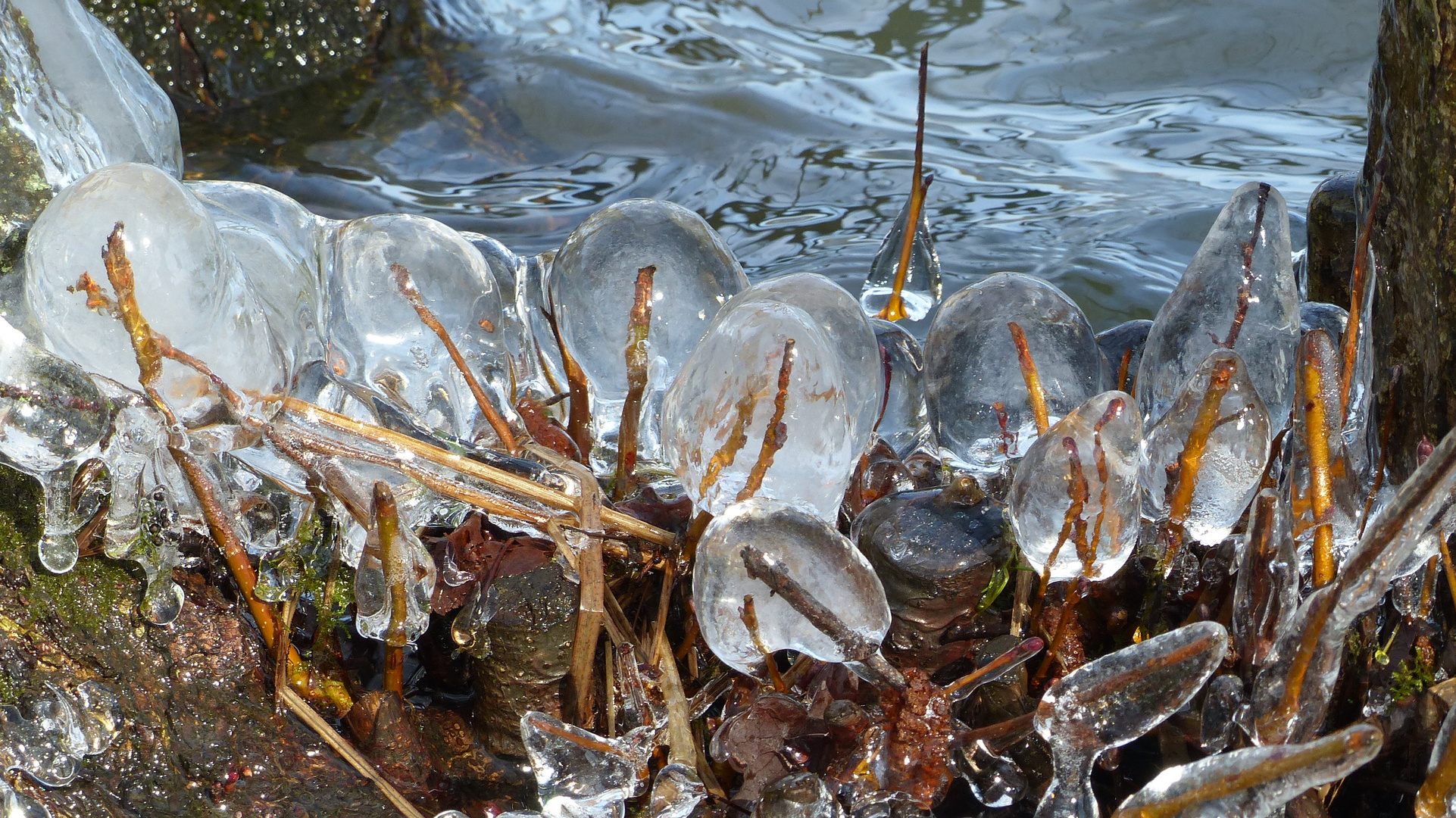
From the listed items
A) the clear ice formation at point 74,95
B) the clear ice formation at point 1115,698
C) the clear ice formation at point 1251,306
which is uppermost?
the clear ice formation at point 74,95

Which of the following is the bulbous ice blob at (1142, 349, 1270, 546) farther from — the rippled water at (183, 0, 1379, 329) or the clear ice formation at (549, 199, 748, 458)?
the rippled water at (183, 0, 1379, 329)

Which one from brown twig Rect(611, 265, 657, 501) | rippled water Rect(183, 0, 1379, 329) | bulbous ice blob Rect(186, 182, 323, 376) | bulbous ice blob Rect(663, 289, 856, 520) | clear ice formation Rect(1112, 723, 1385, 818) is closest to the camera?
clear ice formation Rect(1112, 723, 1385, 818)

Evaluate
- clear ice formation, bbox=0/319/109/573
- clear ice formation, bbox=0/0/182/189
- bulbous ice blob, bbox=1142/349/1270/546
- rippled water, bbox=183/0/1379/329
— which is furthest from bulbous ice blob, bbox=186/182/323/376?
rippled water, bbox=183/0/1379/329

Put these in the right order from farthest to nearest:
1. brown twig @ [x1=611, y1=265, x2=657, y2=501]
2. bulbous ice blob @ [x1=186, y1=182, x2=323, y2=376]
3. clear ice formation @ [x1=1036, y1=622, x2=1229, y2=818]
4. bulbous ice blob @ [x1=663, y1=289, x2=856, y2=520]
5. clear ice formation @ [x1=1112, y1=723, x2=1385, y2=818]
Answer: bulbous ice blob @ [x1=186, y1=182, x2=323, y2=376] → brown twig @ [x1=611, y1=265, x2=657, y2=501] → bulbous ice blob @ [x1=663, y1=289, x2=856, y2=520] → clear ice formation @ [x1=1036, y1=622, x2=1229, y2=818] → clear ice formation @ [x1=1112, y1=723, x2=1385, y2=818]

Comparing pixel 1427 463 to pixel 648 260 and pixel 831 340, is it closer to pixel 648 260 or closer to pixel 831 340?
pixel 831 340

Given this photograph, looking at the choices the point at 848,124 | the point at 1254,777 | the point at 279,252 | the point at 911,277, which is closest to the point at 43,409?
the point at 279,252

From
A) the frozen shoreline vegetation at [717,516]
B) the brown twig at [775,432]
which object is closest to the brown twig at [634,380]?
the frozen shoreline vegetation at [717,516]

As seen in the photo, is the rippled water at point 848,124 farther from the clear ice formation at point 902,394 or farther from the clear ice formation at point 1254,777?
the clear ice formation at point 1254,777
